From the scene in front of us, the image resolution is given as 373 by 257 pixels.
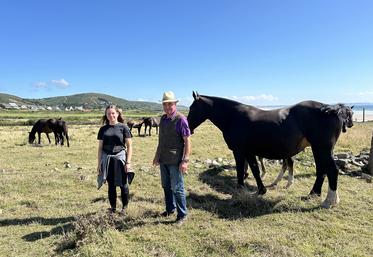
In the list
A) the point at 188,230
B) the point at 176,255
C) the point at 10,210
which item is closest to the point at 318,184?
the point at 188,230

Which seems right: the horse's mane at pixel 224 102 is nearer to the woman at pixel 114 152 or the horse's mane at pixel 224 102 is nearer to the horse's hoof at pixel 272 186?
the horse's hoof at pixel 272 186

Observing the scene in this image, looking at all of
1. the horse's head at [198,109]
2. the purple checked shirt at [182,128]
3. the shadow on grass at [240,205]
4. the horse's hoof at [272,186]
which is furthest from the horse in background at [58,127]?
the purple checked shirt at [182,128]

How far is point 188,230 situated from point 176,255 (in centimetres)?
87

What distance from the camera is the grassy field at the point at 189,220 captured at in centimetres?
487

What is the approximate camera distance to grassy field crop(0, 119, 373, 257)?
16.0 ft

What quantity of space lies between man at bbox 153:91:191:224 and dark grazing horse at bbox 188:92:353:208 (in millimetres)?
1950

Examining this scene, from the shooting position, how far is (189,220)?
19.6 ft

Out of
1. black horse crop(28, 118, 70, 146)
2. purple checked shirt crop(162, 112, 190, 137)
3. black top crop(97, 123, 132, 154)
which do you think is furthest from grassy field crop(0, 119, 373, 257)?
black horse crop(28, 118, 70, 146)

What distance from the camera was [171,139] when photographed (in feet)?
18.7

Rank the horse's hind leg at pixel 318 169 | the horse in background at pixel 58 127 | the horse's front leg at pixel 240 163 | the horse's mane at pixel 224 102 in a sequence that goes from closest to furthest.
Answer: the horse's hind leg at pixel 318 169
the horse's front leg at pixel 240 163
the horse's mane at pixel 224 102
the horse in background at pixel 58 127

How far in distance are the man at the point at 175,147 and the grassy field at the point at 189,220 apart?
607 mm

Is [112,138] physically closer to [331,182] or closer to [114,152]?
[114,152]

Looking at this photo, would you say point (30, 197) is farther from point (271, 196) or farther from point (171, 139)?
point (271, 196)

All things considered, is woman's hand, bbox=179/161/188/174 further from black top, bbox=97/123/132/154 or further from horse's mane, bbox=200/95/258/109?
horse's mane, bbox=200/95/258/109
